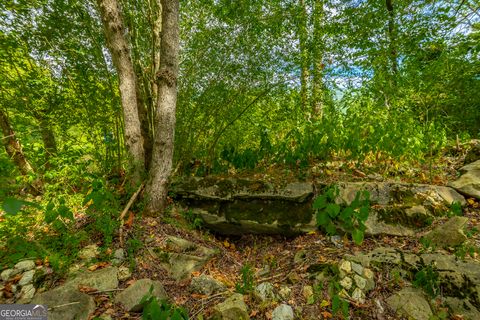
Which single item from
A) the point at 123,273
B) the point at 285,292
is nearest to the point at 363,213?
the point at 285,292

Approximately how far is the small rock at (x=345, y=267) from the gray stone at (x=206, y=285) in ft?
3.47

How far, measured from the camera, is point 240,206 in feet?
11.1

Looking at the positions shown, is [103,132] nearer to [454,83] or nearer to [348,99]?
[348,99]

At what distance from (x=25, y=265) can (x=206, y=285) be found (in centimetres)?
176

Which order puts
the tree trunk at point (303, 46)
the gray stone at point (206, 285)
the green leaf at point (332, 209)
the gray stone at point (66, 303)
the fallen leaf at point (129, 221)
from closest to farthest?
the green leaf at point (332, 209), the gray stone at point (66, 303), the gray stone at point (206, 285), the fallen leaf at point (129, 221), the tree trunk at point (303, 46)

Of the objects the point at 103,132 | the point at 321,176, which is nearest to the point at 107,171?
the point at 103,132

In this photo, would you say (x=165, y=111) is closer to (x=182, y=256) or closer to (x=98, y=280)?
(x=182, y=256)

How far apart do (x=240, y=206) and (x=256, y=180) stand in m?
0.44

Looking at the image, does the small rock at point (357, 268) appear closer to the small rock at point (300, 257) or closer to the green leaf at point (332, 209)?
the small rock at point (300, 257)

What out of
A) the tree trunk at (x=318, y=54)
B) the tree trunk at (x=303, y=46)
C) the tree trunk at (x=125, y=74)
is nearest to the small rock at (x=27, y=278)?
the tree trunk at (x=125, y=74)

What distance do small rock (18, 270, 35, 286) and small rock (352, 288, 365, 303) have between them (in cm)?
281

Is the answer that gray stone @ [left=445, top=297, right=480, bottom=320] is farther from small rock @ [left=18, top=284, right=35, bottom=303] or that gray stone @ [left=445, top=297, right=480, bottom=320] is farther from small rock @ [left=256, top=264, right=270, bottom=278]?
small rock @ [left=18, top=284, right=35, bottom=303]

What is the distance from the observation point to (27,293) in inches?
82.2

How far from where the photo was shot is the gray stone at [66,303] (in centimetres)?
183
